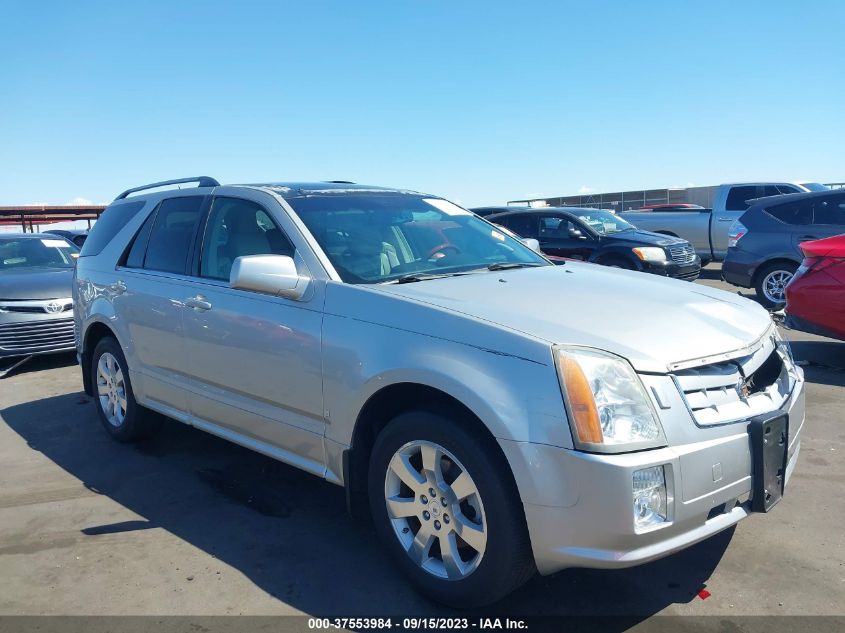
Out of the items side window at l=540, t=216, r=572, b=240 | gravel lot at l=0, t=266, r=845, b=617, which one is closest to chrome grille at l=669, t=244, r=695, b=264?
side window at l=540, t=216, r=572, b=240

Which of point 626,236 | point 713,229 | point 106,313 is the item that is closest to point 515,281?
point 106,313

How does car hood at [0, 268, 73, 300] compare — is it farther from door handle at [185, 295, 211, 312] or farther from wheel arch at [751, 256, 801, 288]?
wheel arch at [751, 256, 801, 288]

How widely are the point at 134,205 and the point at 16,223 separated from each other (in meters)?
32.0

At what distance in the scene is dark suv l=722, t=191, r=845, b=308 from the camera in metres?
9.65

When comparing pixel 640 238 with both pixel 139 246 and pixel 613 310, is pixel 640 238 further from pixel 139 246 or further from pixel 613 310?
pixel 613 310

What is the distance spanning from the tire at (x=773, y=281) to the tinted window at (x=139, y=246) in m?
8.58

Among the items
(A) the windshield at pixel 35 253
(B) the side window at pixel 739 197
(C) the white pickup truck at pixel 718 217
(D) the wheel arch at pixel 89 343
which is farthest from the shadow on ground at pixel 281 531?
(B) the side window at pixel 739 197

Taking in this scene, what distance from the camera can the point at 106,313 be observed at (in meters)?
5.07

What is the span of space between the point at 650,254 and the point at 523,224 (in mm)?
2371

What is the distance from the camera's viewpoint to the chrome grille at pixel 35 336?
7875 mm

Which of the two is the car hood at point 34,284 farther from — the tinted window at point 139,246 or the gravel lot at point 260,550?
the tinted window at point 139,246

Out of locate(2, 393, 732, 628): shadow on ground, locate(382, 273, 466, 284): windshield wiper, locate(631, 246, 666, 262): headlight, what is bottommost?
locate(2, 393, 732, 628): shadow on ground

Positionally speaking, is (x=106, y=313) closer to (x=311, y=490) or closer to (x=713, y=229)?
(x=311, y=490)

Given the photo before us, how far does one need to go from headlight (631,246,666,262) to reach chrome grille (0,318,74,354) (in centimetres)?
860
